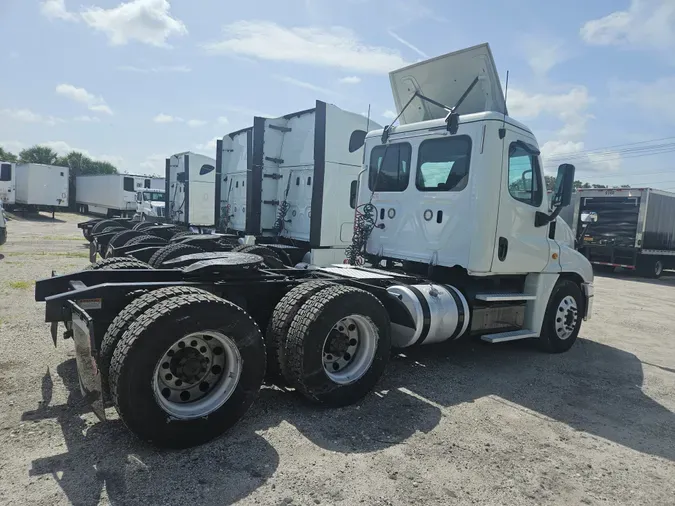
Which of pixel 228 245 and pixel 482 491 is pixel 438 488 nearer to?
pixel 482 491

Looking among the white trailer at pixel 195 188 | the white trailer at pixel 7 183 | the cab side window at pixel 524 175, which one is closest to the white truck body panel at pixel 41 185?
the white trailer at pixel 7 183

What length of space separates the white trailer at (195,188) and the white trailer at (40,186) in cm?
2067

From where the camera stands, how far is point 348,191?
9.20 meters

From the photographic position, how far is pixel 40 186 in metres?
33.3

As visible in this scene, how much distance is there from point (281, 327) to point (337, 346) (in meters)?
0.59

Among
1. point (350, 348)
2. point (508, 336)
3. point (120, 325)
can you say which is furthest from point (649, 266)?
point (120, 325)

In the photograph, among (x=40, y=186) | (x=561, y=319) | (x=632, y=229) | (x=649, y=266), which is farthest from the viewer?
(x=40, y=186)

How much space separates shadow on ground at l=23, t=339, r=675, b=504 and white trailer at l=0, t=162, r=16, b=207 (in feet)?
112

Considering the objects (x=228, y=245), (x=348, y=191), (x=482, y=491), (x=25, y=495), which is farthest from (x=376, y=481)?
(x=348, y=191)

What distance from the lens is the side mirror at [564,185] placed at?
18.8 feet

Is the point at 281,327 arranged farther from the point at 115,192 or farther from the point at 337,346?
the point at 115,192

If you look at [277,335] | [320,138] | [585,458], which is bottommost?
[585,458]

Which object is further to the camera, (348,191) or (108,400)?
(348,191)

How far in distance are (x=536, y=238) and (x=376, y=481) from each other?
4.19m
